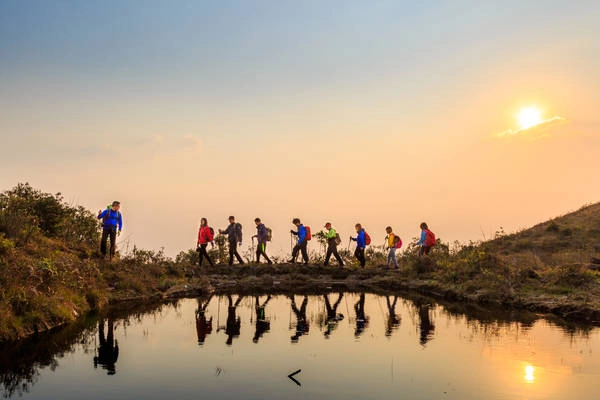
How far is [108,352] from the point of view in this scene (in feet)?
45.2

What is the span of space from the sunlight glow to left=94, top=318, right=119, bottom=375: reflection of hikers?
28.3 ft

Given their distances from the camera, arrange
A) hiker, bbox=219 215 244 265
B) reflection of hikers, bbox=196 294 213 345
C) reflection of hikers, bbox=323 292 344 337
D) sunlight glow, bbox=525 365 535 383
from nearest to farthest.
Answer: sunlight glow, bbox=525 365 535 383, reflection of hikers, bbox=196 294 213 345, reflection of hikers, bbox=323 292 344 337, hiker, bbox=219 215 244 265

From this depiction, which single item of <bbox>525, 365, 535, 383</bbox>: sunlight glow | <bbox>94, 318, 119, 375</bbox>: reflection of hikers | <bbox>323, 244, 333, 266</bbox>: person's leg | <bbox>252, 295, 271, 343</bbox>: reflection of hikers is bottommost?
<bbox>525, 365, 535, 383</bbox>: sunlight glow

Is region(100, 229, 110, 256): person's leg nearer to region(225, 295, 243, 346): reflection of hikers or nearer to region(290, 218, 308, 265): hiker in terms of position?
region(225, 295, 243, 346): reflection of hikers

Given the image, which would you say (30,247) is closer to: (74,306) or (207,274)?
(74,306)

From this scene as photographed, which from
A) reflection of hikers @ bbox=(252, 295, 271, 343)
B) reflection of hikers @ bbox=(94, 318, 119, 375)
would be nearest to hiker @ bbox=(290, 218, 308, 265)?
reflection of hikers @ bbox=(252, 295, 271, 343)

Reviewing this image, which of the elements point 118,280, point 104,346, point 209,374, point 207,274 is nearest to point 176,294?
point 118,280

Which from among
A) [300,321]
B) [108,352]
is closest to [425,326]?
[300,321]

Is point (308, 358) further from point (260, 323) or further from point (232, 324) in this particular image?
point (232, 324)

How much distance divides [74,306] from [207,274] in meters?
14.4

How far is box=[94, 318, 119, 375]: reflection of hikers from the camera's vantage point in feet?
40.8

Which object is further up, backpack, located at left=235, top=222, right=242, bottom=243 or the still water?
backpack, located at left=235, top=222, right=242, bottom=243

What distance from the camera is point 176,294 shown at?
26984 millimetres

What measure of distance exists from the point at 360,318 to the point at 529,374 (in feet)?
27.9
